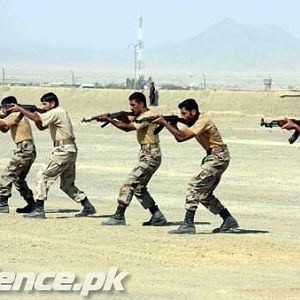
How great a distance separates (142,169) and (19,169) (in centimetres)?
230

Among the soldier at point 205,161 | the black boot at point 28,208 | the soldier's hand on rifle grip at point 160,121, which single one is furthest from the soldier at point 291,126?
the black boot at point 28,208

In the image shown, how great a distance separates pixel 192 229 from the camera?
1483 centimetres

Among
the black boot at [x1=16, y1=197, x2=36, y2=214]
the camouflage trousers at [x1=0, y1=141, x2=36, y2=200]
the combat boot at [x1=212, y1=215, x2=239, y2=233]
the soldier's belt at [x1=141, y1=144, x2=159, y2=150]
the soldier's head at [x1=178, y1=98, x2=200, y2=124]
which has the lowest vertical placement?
the black boot at [x1=16, y1=197, x2=36, y2=214]

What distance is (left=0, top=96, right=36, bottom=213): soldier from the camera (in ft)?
55.5

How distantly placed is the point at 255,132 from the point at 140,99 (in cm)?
2789

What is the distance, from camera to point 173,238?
14.5 m

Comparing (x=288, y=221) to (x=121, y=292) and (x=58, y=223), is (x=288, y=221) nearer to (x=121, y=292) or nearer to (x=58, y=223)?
(x=58, y=223)

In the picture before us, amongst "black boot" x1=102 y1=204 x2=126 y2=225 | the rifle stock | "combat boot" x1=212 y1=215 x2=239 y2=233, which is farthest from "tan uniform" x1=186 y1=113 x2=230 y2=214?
the rifle stock

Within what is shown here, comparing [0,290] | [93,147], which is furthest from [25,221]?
[93,147]

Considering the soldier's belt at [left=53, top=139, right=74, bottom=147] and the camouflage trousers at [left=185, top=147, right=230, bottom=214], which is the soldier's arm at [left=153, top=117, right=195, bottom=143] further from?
the soldier's belt at [left=53, top=139, right=74, bottom=147]

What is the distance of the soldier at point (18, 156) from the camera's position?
16.9m

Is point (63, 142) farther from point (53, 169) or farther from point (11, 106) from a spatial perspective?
point (11, 106)

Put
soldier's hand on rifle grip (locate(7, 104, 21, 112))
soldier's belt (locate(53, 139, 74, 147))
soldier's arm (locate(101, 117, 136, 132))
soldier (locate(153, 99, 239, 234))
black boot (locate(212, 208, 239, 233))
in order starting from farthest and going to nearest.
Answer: soldier's hand on rifle grip (locate(7, 104, 21, 112)) → soldier's belt (locate(53, 139, 74, 147)) → soldier's arm (locate(101, 117, 136, 132)) → black boot (locate(212, 208, 239, 233)) → soldier (locate(153, 99, 239, 234))

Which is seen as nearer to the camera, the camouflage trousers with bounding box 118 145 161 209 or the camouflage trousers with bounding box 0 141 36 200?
the camouflage trousers with bounding box 118 145 161 209
